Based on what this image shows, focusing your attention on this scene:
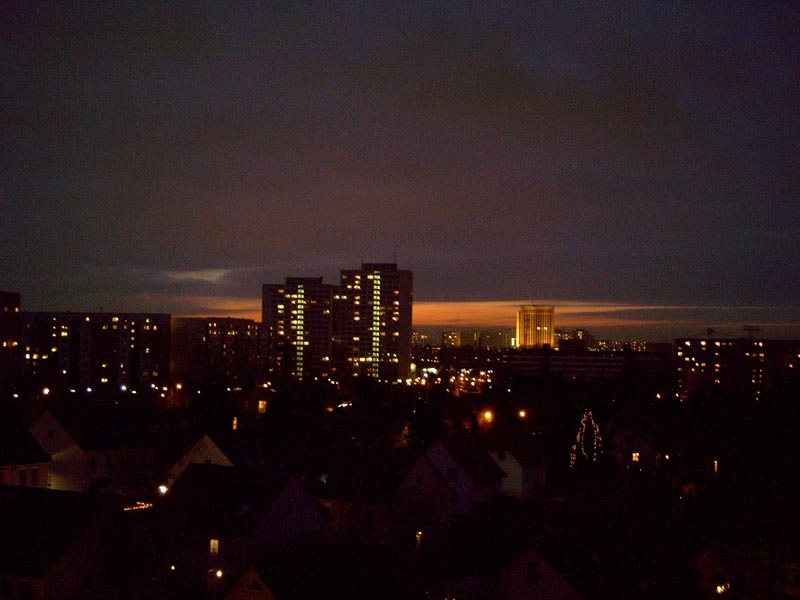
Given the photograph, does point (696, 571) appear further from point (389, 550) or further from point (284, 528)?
point (284, 528)

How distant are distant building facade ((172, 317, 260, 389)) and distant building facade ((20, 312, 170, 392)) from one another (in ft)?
13.7

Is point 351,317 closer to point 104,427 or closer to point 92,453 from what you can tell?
point 104,427

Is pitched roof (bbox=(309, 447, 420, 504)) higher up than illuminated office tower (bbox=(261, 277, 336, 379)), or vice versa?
illuminated office tower (bbox=(261, 277, 336, 379))

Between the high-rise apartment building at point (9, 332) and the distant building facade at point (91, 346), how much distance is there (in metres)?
7.93

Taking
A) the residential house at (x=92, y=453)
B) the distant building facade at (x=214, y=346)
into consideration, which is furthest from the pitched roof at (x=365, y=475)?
the distant building facade at (x=214, y=346)

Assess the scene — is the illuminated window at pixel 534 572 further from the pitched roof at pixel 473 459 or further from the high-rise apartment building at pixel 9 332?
the high-rise apartment building at pixel 9 332

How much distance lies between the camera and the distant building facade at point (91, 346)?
80.8 m

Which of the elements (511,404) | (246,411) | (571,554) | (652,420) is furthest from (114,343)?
(571,554)

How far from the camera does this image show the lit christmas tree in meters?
35.1

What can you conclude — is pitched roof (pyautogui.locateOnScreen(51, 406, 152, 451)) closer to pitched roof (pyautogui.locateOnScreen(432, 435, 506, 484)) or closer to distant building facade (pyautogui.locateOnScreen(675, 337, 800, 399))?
pitched roof (pyautogui.locateOnScreen(432, 435, 506, 484))

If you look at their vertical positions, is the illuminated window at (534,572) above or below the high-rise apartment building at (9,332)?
below

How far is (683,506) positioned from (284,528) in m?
10.4

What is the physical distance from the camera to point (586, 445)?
3597 centimetres

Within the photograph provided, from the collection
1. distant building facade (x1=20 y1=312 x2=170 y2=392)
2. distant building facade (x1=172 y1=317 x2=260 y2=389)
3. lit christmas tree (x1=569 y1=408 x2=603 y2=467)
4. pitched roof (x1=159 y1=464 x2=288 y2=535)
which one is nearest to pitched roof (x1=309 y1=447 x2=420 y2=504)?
pitched roof (x1=159 y1=464 x2=288 y2=535)
